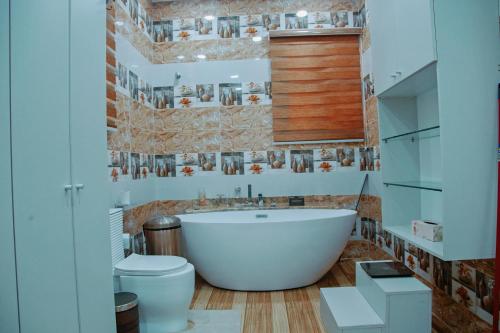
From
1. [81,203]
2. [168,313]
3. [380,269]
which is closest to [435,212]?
[380,269]

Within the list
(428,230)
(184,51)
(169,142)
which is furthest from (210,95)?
(428,230)

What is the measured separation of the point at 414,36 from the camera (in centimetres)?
171

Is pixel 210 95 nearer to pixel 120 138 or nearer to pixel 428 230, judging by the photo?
pixel 120 138

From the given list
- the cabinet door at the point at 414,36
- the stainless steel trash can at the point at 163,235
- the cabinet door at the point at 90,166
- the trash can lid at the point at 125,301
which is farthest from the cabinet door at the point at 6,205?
the stainless steel trash can at the point at 163,235

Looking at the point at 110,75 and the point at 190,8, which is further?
the point at 190,8

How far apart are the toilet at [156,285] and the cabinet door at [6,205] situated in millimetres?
1091

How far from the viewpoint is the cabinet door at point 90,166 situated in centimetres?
148

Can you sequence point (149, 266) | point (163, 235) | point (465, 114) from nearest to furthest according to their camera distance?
point (465, 114), point (149, 266), point (163, 235)

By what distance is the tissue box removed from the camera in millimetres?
1813

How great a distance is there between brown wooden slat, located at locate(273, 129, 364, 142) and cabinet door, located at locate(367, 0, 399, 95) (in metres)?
1.41

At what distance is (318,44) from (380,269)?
254 cm

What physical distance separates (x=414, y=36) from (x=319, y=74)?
2.04 metres

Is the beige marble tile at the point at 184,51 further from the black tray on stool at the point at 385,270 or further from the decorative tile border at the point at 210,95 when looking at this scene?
the black tray on stool at the point at 385,270

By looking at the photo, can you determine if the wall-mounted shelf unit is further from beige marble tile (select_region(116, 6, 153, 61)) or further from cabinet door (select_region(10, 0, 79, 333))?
beige marble tile (select_region(116, 6, 153, 61))
